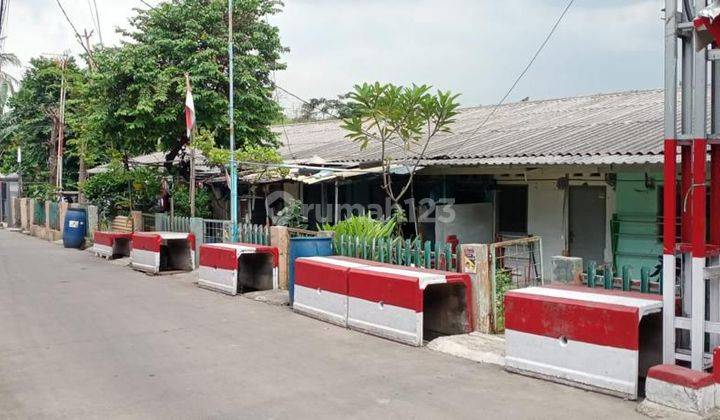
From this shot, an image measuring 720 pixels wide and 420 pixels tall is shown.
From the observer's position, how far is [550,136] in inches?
512

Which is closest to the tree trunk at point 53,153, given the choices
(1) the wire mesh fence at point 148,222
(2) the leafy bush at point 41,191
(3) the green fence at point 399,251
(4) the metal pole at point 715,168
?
(2) the leafy bush at point 41,191

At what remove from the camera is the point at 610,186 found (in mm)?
12070

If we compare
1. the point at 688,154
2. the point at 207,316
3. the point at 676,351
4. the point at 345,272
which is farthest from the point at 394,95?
the point at 676,351

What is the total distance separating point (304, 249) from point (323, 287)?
1244 millimetres

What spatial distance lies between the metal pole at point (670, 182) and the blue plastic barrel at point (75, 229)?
67.8ft

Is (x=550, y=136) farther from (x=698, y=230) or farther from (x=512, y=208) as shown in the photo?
(x=698, y=230)

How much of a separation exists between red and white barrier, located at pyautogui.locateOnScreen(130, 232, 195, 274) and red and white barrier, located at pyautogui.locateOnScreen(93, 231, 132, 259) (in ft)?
8.58

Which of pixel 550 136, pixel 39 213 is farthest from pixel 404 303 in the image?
pixel 39 213

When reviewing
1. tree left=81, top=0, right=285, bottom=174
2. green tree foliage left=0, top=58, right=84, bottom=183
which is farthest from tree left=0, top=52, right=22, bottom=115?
tree left=81, top=0, right=285, bottom=174

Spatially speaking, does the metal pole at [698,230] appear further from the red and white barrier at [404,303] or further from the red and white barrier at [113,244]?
the red and white barrier at [113,244]

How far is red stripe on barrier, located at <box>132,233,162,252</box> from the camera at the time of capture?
1505 centimetres

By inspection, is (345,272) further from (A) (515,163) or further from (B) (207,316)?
(A) (515,163)

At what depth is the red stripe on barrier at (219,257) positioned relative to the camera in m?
12.1

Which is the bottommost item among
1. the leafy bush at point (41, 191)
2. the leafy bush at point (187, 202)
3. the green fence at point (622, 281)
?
the green fence at point (622, 281)
